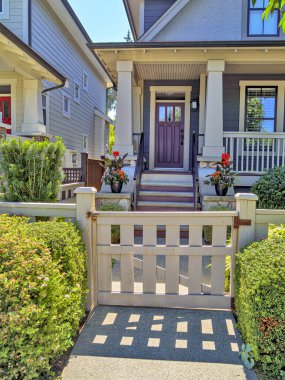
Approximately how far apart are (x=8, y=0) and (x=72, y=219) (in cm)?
834

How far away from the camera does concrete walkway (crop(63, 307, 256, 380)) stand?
217 cm

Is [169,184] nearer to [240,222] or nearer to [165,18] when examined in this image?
[240,222]

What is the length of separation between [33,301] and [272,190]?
17.2ft

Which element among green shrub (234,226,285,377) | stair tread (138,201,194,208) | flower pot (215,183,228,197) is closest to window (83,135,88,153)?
stair tread (138,201,194,208)

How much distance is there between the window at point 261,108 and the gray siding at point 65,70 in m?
6.56

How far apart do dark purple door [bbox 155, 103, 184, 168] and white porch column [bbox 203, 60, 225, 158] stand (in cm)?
233

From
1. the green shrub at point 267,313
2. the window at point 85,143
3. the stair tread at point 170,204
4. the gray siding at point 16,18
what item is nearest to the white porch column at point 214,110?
the stair tread at point 170,204

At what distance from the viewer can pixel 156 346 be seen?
248cm

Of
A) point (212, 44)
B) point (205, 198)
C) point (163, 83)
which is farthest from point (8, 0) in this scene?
point (205, 198)

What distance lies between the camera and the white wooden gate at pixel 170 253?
300cm

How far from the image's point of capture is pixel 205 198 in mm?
6410

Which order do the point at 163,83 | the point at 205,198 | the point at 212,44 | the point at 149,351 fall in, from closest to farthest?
the point at 149,351, the point at 205,198, the point at 212,44, the point at 163,83

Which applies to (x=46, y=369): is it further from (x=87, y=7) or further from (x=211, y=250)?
(x=87, y=7)

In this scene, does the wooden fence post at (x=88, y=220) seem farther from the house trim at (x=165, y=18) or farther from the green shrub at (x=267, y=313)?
the house trim at (x=165, y=18)
